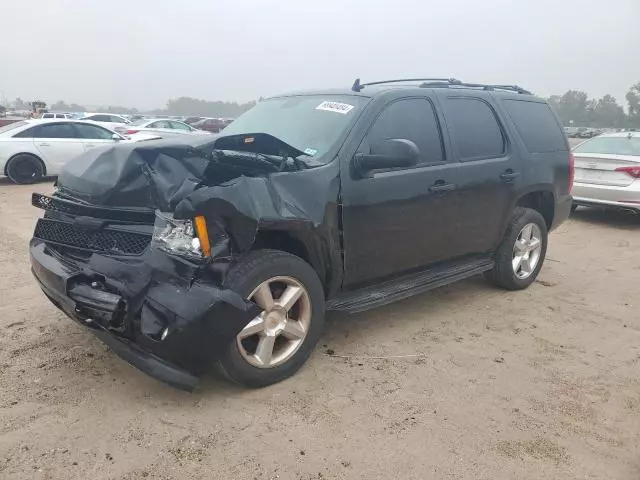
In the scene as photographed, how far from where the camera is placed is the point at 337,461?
2670 mm

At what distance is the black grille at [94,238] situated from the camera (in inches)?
124

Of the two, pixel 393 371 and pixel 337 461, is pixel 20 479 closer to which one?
pixel 337 461

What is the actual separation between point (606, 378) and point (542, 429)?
957 mm

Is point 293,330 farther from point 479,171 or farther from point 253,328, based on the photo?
point 479,171

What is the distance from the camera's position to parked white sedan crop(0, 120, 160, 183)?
11.6 metres

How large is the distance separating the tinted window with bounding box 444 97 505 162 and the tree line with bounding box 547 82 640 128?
7219 cm

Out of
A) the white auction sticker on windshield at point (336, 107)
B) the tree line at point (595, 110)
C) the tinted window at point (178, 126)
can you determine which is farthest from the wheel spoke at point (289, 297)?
the tree line at point (595, 110)

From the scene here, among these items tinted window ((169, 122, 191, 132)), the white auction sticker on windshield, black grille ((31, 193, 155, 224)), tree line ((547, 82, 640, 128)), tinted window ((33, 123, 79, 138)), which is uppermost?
the white auction sticker on windshield

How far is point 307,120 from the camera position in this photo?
414 centimetres

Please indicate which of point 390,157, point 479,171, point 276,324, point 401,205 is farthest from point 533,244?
point 276,324

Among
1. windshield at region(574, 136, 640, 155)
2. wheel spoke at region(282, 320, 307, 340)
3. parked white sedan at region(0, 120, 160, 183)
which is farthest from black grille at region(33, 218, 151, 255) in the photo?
windshield at region(574, 136, 640, 155)

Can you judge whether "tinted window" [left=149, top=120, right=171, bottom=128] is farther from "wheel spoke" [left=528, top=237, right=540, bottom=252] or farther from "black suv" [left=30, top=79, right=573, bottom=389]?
"wheel spoke" [left=528, top=237, right=540, bottom=252]

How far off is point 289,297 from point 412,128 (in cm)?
175

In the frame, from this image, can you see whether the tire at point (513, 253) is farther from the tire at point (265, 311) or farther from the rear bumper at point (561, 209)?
the tire at point (265, 311)
